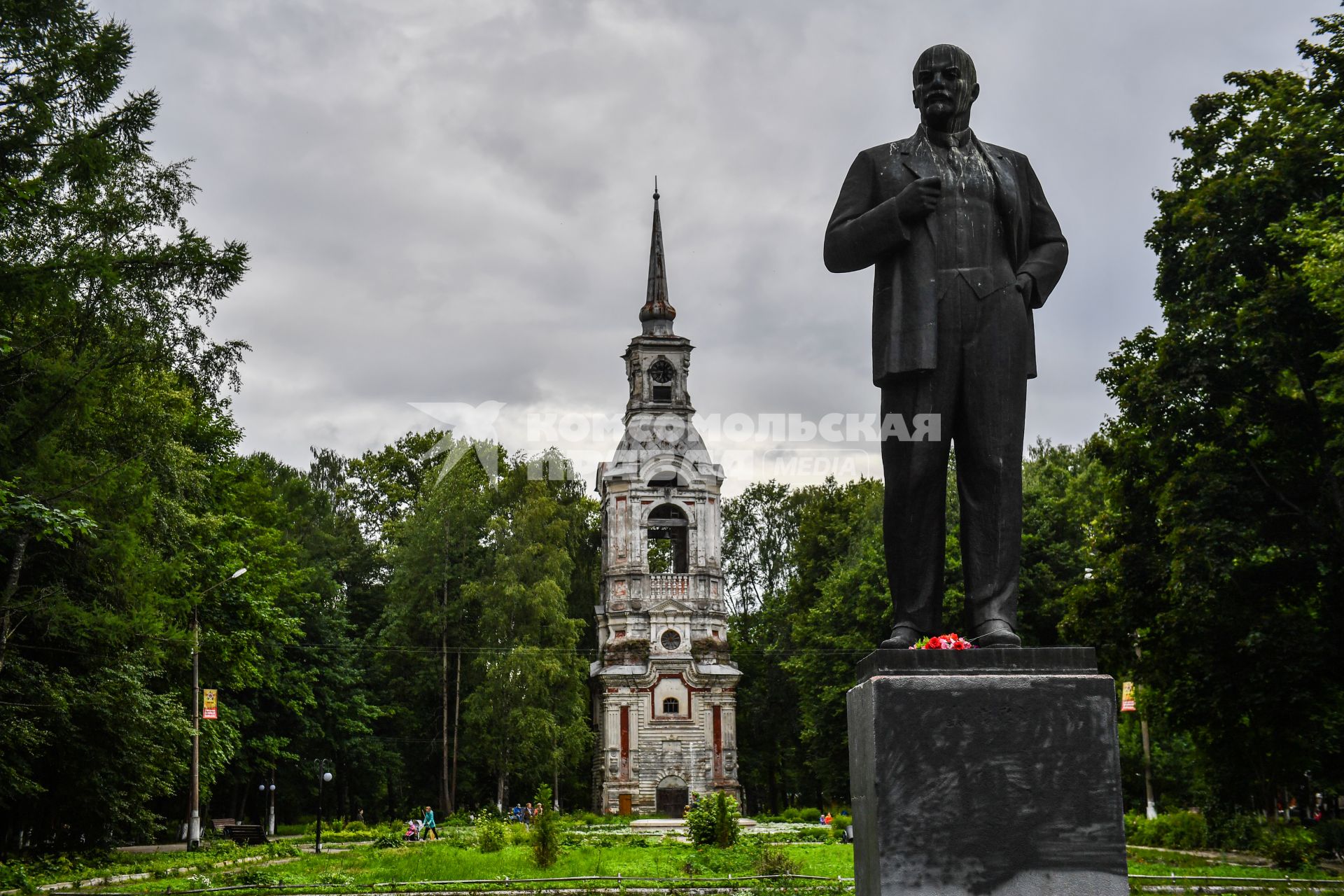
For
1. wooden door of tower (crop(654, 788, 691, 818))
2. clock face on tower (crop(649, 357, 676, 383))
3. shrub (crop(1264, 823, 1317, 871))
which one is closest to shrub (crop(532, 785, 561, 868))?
shrub (crop(1264, 823, 1317, 871))

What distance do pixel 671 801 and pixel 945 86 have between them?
41.0 metres

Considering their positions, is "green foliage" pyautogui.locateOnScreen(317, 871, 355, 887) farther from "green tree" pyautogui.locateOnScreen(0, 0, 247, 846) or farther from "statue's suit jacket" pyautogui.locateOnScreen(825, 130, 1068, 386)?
"statue's suit jacket" pyautogui.locateOnScreen(825, 130, 1068, 386)

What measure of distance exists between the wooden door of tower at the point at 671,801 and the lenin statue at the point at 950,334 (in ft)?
131

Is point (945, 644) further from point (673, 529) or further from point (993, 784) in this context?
point (673, 529)

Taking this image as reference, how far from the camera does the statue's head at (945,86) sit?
5.21 metres

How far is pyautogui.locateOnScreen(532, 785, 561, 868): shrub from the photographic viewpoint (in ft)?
59.6

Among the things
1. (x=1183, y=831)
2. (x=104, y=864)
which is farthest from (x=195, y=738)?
(x=1183, y=831)

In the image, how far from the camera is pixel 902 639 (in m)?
4.87

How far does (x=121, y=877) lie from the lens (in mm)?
18297

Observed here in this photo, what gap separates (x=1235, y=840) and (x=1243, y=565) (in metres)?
6.19

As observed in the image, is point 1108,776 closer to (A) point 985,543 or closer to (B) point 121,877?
(A) point 985,543

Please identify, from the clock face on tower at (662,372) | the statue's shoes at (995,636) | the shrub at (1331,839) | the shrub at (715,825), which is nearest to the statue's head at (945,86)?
the statue's shoes at (995,636)

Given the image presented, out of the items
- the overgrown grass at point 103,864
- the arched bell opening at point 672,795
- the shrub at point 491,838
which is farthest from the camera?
the arched bell opening at point 672,795

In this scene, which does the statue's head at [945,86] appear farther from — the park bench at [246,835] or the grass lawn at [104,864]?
the park bench at [246,835]
